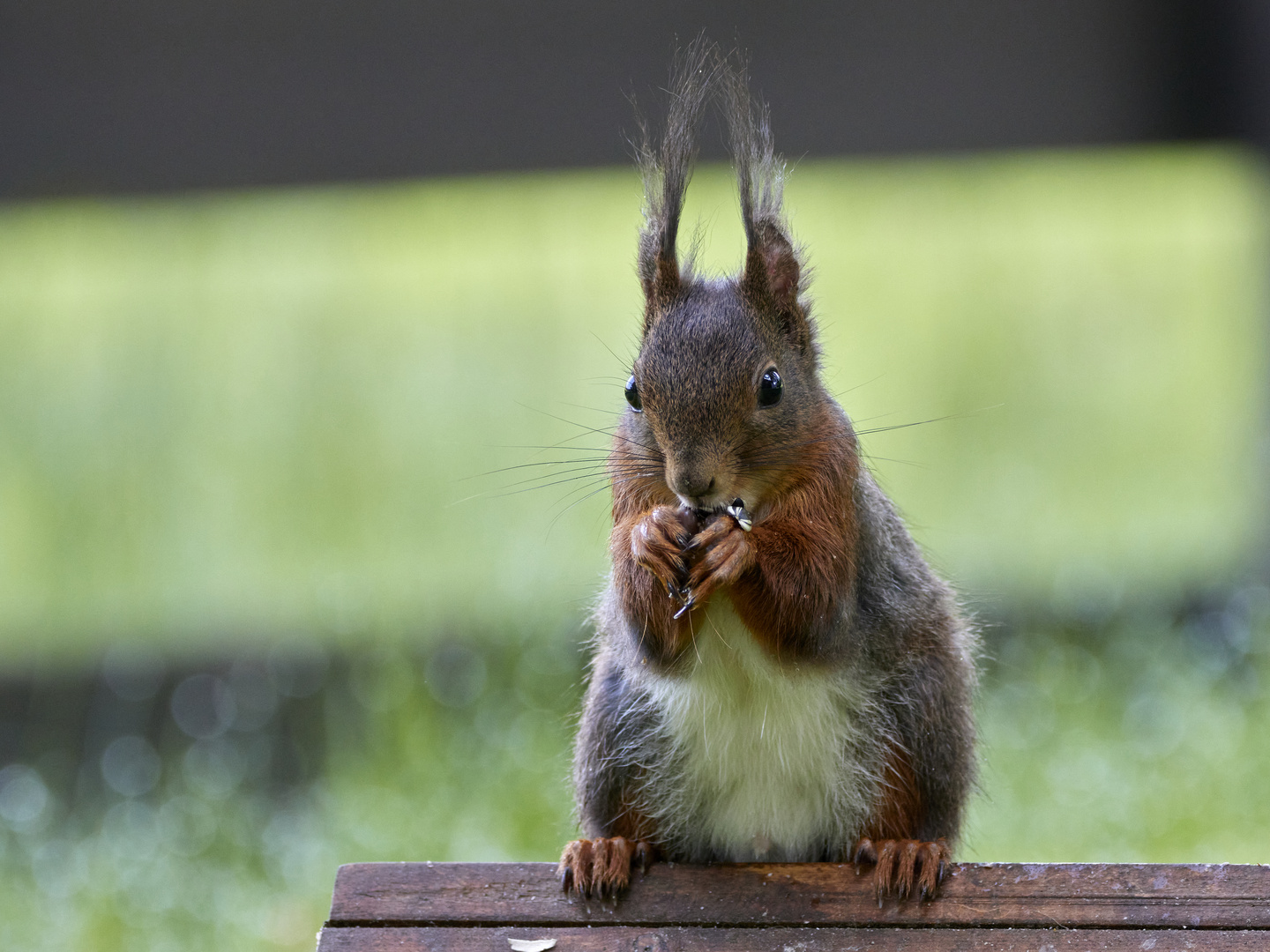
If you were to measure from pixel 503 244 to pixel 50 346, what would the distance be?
5.52ft

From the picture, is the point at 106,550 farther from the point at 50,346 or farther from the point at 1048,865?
the point at 1048,865

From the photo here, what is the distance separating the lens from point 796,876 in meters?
1.98

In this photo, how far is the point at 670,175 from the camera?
197cm

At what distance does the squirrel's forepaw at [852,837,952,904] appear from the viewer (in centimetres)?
191

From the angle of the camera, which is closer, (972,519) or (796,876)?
(796,876)

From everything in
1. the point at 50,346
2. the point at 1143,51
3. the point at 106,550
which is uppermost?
the point at 1143,51

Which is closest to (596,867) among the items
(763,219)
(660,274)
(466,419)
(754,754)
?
(754,754)

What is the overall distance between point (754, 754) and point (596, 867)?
0.29 meters

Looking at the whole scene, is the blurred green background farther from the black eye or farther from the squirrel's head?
the black eye

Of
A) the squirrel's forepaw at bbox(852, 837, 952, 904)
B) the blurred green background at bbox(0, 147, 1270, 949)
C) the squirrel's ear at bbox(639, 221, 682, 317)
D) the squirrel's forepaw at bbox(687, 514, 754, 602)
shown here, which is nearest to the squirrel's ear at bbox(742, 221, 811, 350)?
the squirrel's ear at bbox(639, 221, 682, 317)

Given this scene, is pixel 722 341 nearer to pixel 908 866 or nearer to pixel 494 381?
pixel 908 866

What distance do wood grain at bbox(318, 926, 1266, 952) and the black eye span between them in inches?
28.8

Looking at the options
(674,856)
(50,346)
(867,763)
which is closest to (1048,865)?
(867,763)

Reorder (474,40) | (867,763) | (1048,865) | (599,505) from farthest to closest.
A: (599,505) < (474,40) < (867,763) < (1048,865)
